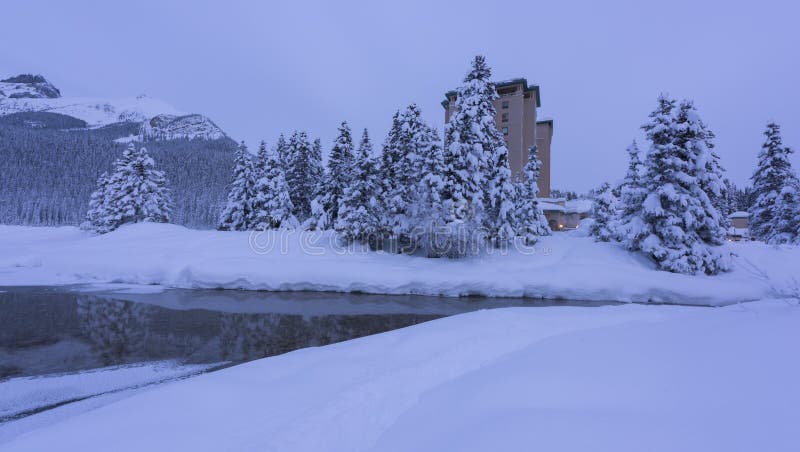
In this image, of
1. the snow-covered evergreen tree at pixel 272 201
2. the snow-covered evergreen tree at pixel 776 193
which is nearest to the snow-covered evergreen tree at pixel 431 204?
the snow-covered evergreen tree at pixel 272 201

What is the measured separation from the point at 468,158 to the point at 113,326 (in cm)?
2067

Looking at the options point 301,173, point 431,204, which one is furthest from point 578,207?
point 301,173

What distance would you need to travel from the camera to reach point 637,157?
92.8ft

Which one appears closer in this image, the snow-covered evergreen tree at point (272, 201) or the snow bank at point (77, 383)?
the snow bank at point (77, 383)

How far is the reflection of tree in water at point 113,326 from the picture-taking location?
9.24 meters

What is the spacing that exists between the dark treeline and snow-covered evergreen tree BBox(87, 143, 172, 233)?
3658cm

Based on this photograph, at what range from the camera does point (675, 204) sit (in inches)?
→ 806

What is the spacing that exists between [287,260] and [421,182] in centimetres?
1046

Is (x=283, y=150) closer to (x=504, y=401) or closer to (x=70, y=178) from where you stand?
(x=504, y=401)

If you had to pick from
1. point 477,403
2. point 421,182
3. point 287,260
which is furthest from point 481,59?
point 477,403

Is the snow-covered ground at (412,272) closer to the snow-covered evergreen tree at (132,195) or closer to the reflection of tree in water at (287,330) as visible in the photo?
the reflection of tree in water at (287,330)

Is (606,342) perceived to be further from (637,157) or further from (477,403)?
(637,157)

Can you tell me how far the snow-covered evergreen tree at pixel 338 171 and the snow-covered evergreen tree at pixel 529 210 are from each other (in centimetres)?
1502

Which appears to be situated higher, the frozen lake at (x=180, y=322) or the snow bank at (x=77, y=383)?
the snow bank at (x=77, y=383)
